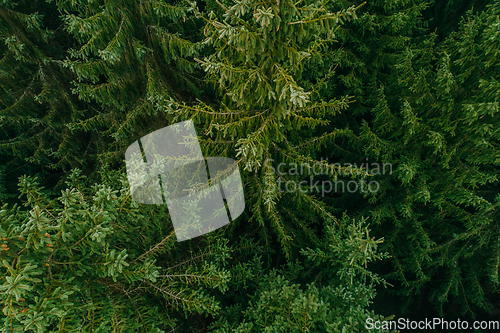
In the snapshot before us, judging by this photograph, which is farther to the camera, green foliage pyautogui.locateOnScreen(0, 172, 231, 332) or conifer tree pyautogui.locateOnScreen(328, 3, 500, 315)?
conifer tree pyautogui.locateOnScreen(328, 3, 500, 315)

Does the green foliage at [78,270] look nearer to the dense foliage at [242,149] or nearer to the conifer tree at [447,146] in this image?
the dense foliage at [242,149]

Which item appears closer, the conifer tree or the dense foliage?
the dense foliage

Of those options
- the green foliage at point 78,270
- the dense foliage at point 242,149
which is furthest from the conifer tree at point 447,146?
the green foliage at point 78,270

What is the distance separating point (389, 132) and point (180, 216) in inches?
237

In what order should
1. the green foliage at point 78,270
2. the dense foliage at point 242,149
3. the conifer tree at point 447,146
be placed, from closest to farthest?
the green foliage at point 78,270 → the dense foliage at point 242,149 → the conifer tree at point 447,146

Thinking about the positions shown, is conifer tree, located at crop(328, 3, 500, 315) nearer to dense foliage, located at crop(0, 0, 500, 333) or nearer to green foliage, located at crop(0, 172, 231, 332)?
dense foliage, located at crop(0, 0, 500, 333)

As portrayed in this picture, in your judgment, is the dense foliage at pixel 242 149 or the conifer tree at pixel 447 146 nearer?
the dense foliage at pixel 242 149

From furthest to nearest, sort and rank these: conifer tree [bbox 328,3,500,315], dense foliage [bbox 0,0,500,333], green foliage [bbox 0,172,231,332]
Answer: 1. conifer tree [bbox 328,3,500,315]
2. dense foliage [bbox 0,0,500,333]
3. green foliage [bbox 0,172,231,332]

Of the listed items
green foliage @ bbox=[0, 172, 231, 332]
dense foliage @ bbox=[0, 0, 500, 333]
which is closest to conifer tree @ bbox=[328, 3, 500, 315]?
dense foliage @ bbox=[0, 0, 500, 333]

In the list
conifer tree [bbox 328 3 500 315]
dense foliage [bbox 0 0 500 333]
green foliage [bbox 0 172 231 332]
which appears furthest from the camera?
conifer tree [bbox 328 3 500 315]

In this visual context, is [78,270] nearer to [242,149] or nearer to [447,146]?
[242,149]

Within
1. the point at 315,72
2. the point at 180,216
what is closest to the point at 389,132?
the point at 315,72

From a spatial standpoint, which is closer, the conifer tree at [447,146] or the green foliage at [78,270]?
the green foliage at [78,270]

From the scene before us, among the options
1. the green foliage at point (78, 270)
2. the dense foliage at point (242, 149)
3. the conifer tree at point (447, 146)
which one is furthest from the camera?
the conifer tree at point (447, 146)
